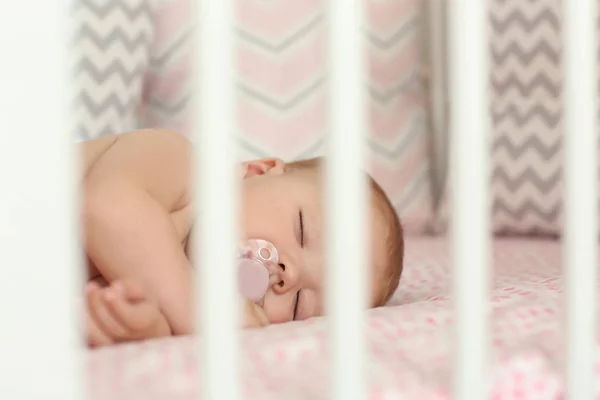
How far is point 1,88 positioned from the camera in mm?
393

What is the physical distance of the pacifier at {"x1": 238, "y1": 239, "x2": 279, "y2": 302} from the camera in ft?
2.87

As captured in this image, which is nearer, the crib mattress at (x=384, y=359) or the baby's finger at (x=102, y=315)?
the crib mattress at (x=384, y=359)

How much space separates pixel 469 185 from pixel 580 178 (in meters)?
0.09

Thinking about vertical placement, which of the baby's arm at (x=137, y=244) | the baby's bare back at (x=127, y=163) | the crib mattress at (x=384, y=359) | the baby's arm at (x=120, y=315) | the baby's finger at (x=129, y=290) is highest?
the baby's bare back at (x=127, y=163)

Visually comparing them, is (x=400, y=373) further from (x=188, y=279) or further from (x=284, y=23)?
(x=284, y=23)

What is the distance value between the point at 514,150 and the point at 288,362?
0.93m

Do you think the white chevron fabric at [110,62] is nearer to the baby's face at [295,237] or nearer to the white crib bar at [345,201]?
the baby's face at [295,237]

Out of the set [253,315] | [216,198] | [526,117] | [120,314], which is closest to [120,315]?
[120,314]

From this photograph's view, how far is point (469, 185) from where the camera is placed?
0.51 metres

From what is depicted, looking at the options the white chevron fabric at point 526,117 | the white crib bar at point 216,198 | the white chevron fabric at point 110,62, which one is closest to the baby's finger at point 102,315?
the white crib bar at point 216,198

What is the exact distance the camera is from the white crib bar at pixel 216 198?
441 millimetres

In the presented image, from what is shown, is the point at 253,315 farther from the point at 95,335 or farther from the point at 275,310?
the point at 95,335

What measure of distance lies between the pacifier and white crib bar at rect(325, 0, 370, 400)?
1.26 feet

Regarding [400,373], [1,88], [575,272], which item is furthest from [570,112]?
[1,88]
